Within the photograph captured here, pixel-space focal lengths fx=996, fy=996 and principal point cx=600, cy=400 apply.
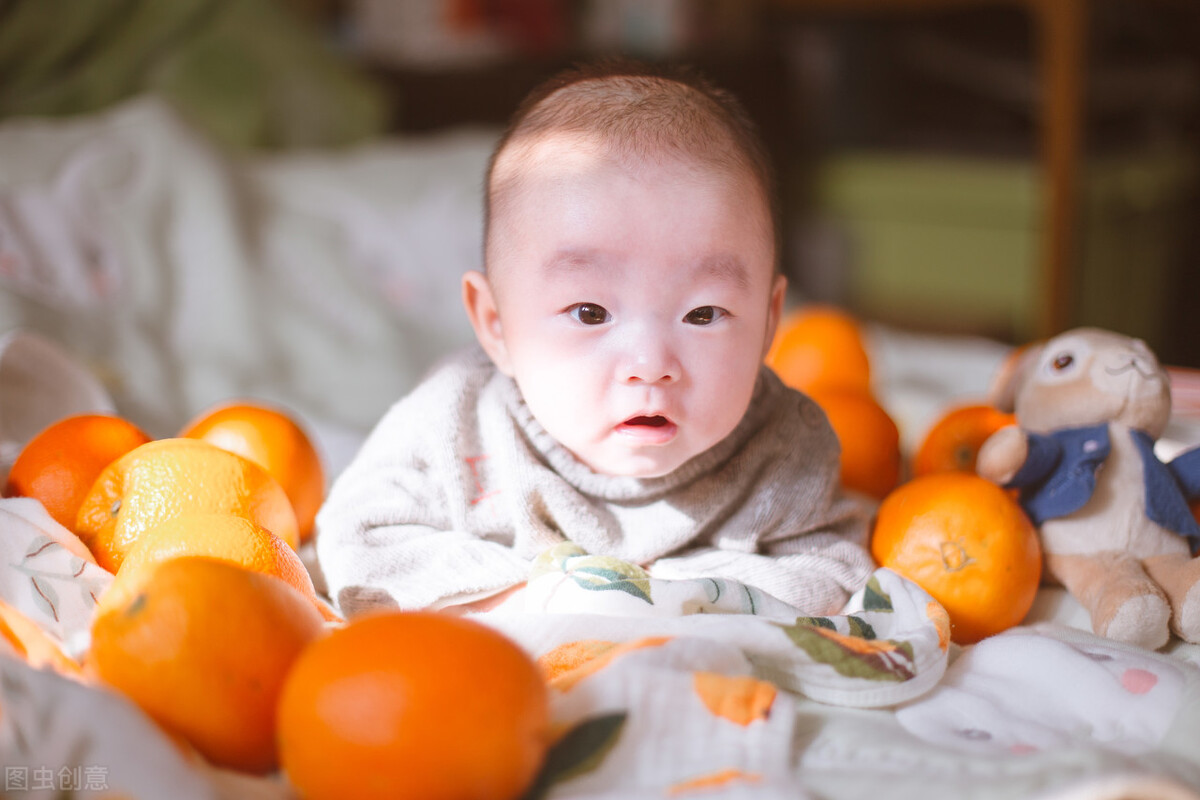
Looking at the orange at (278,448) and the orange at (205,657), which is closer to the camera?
the orange at (205,657)

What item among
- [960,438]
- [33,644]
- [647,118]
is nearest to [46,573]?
[33,644]

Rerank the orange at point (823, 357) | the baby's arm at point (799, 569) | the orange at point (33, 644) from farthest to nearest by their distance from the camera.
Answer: the orange at point (823, 357), the baby's arm at point (799, 569), the orange at point (33, 644)

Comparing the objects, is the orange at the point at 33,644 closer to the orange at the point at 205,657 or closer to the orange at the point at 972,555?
the orange at the point at 205,657

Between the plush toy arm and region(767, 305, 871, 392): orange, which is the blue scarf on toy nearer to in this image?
the plush toy arm

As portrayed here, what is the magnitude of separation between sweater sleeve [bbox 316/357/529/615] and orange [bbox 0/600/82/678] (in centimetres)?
23

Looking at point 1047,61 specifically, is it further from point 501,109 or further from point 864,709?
point 864,709

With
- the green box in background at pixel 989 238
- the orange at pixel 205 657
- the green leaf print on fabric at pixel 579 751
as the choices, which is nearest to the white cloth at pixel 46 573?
the orange at pixel 205 657

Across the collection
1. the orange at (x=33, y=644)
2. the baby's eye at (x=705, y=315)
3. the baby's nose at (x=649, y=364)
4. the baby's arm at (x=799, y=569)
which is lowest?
the baby's arm at (x=799, y=569)

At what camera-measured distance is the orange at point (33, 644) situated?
0.69m

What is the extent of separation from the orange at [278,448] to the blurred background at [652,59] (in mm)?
297

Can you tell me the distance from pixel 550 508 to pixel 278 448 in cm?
30

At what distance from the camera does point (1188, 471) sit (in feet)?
3.28

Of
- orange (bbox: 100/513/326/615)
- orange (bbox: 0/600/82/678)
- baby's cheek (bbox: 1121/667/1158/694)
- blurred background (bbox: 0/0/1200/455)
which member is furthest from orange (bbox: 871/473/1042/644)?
blurred background (bbox: 0/0/1200/455)

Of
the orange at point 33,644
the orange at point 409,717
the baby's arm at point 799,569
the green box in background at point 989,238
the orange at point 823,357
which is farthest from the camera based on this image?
the green box in background at point 989,238
